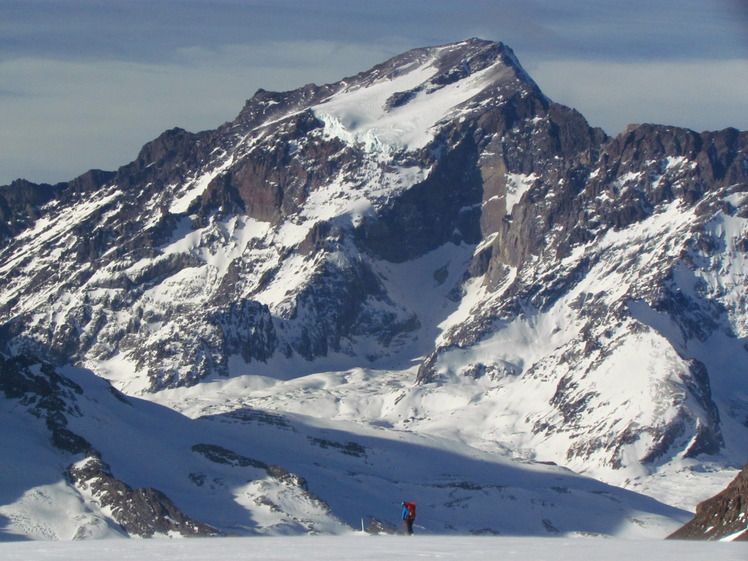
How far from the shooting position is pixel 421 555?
79188 mm

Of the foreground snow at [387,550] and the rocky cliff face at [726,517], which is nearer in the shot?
the foreground snow at [387,550]

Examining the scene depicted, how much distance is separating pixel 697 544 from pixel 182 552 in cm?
2286

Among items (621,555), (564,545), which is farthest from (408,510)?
(621,555)

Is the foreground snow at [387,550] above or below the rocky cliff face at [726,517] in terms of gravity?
below

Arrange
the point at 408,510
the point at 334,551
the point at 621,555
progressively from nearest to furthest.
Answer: the point at 621,555 → the point at 334,551 → the point at 408,510

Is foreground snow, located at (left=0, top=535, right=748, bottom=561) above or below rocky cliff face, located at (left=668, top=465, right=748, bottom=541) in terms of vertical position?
below

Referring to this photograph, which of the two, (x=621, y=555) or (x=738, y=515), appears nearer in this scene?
(x=621, y=555)

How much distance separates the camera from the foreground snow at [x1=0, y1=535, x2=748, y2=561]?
7706cm

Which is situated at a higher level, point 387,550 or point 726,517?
point 726,517

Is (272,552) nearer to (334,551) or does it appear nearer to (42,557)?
(334,551)

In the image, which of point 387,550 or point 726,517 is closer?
point 387,550

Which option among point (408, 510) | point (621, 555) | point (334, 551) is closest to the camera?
point (621, 555)

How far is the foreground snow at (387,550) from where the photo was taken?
253 ft

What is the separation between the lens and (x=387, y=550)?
82.2m
